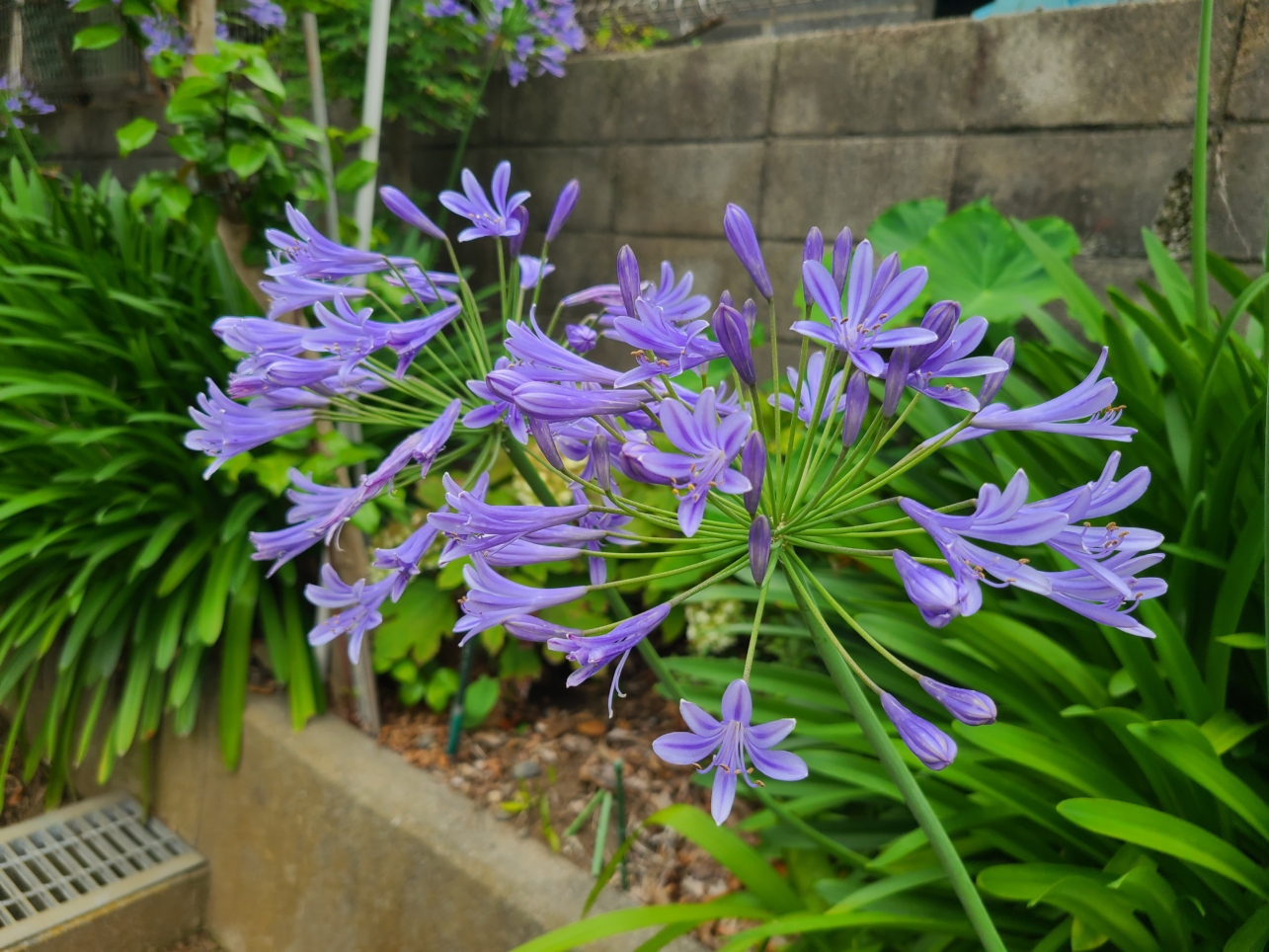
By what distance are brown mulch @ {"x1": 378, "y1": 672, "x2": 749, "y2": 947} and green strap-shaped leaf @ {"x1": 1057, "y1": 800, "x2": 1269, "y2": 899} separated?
33.5 inches

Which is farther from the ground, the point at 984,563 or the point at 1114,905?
the point at 984,563

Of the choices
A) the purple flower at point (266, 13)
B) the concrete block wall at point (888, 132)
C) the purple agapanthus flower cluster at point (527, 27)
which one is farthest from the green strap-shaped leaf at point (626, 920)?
the purple agapanthus flower cluster at point (527, 27)

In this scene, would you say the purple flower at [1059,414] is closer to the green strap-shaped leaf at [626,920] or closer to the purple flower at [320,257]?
the purple flower at [320,257]

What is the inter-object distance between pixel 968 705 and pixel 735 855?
86 cm

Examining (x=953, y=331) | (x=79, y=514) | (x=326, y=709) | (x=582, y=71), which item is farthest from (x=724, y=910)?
(x=582, y=71)

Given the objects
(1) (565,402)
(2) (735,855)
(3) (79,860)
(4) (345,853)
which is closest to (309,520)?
(1) (565,402)

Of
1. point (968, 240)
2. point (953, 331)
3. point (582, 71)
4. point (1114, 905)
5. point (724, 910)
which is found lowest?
point (724, 910)

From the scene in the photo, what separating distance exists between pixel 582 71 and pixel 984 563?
3182mm

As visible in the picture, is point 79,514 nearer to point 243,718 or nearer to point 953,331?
point 243,718

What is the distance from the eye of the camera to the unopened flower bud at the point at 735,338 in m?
0.63

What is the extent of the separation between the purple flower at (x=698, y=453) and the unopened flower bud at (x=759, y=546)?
0.11ft

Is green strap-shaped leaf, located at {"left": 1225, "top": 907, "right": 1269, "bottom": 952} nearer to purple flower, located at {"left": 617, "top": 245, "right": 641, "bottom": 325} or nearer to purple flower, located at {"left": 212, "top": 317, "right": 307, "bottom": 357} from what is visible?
purple flower, located at {"left": 617, "top": 245, "right": 641, "bottom": 325}

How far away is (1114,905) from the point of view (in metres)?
1.12

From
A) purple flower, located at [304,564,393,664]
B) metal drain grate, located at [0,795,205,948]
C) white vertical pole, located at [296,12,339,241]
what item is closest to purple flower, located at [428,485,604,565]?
purple flower, located at [304,564,393,664]
